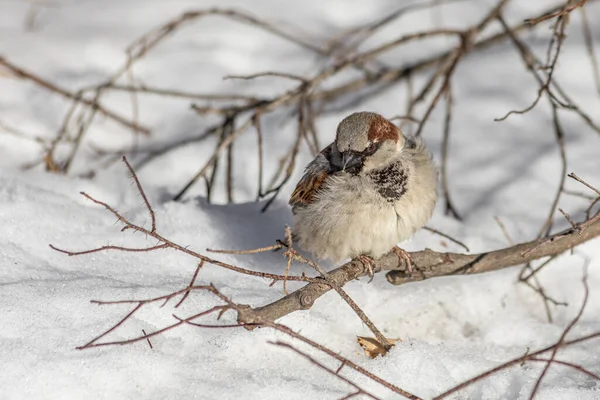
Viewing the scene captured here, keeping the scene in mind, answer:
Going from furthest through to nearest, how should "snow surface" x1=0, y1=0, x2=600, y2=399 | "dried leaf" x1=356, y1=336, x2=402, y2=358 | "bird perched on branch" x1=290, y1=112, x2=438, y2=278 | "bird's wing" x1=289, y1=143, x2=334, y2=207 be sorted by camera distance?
"bird's wing" x1=289, y1=143, x2=334, y2=207, "bird perched on branch" x1=290, y1=112, x2=438, y2=278, "dried leaf" x1=356, y1=336, x2=402, y2=358, "snow surface" x1=0, y1=0, x2=600, y2=399

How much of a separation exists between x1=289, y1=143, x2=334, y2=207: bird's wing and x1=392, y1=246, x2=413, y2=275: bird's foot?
0.38 m

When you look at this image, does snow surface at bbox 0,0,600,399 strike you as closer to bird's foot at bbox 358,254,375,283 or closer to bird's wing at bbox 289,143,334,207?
bird's foot at bbox 358,254,375,283

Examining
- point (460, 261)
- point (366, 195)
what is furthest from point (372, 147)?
point (460, 261)

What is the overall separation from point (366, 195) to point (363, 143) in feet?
0.68

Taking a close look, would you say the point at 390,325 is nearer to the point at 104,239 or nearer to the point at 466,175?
the point at 104,239

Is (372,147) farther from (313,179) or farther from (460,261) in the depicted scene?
(460,261)

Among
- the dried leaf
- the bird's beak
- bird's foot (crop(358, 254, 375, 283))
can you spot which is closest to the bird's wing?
the bird's beak

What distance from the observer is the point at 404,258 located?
2.80 metres

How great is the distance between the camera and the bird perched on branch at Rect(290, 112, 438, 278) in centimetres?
267

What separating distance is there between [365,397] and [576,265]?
1386mm

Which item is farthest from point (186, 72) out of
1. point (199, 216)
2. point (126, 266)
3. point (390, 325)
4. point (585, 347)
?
point (585, 347)

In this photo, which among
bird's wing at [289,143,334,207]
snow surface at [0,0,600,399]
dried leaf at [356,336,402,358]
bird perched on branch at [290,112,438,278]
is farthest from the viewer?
bird's wing at [289,143,334,207]

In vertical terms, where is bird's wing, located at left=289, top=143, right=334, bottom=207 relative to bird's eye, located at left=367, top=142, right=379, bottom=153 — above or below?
below

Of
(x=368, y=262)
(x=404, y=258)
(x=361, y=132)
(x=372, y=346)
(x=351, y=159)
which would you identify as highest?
(x=361, y=132)
